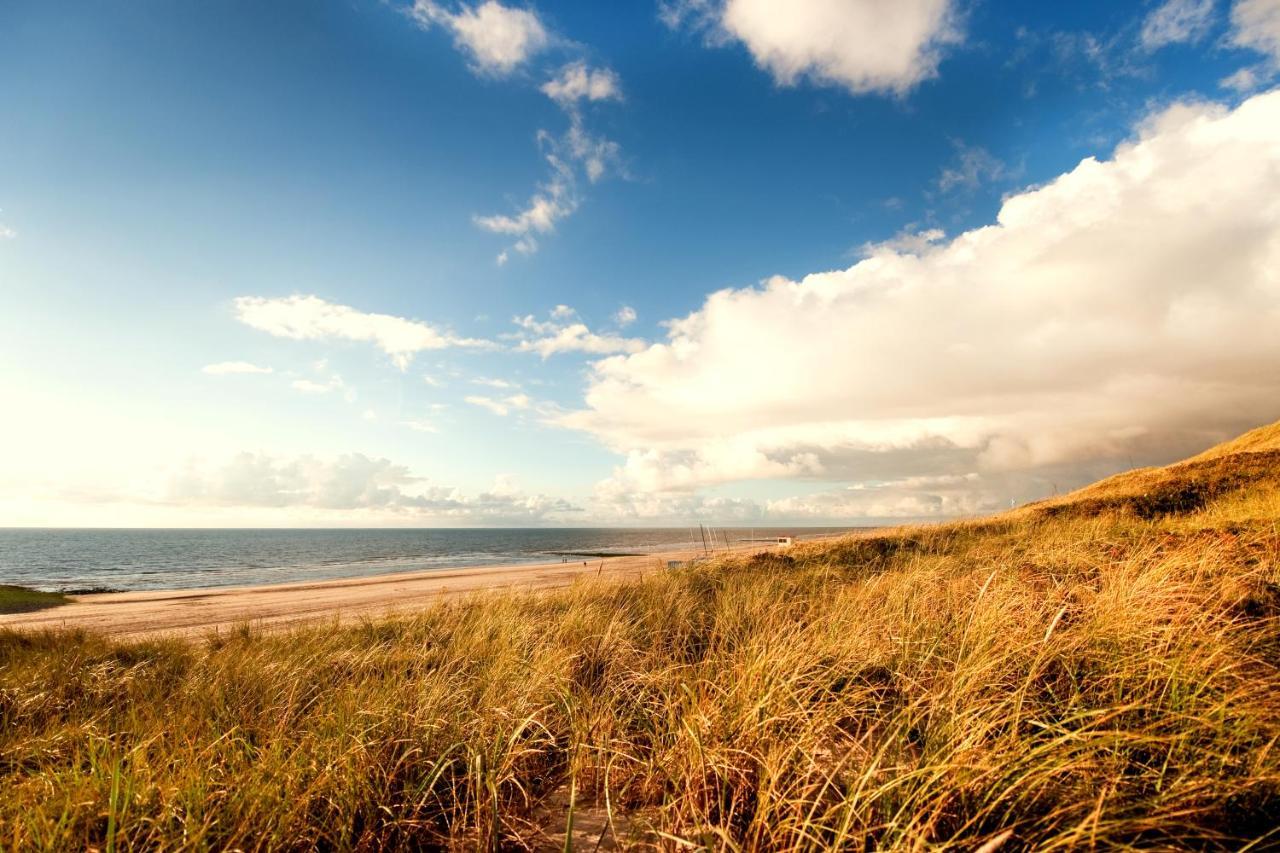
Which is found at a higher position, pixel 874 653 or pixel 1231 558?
pixel 1231 558

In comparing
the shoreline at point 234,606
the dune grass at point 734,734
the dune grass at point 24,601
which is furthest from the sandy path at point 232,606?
the dune grass at point 734,734

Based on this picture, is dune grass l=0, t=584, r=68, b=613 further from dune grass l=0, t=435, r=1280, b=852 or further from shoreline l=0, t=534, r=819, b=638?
dune grass l=0, t=435, r=1280, b=852

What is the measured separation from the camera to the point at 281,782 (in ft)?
10.1

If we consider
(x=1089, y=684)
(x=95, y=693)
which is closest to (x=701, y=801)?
(x=1089, y=684)

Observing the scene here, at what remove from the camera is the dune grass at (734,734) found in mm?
2375

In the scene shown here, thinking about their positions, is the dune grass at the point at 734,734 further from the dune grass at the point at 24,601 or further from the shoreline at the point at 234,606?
the dune grass at the point at 24,601

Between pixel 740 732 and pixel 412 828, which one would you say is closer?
pixel 412 828

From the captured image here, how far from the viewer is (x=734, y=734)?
331 cm

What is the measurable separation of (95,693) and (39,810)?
4565 mm

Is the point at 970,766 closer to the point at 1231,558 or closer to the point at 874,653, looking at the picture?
the point at 874,653

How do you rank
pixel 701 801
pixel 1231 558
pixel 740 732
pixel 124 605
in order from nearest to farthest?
pixel 701 801
pixel 740 732
pixel 1231 558
pixel 124 605

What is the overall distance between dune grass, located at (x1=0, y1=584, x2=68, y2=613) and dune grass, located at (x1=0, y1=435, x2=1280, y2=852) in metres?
24.6

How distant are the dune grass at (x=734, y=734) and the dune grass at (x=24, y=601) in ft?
80.8

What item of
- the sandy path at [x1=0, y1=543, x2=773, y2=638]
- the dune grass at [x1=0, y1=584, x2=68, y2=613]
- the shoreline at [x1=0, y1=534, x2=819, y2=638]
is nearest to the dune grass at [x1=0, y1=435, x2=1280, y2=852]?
the shoreline at [x1=0, y1=534, x2=819, y2=638]
